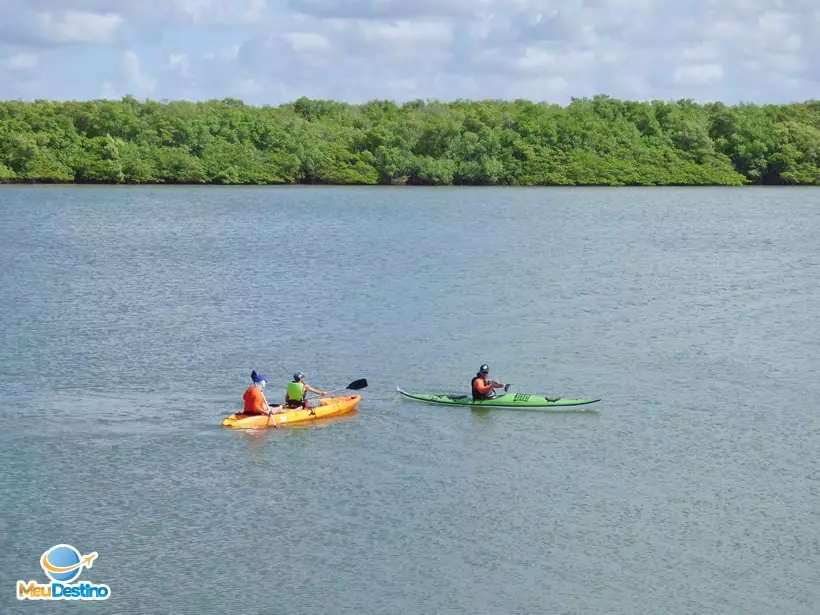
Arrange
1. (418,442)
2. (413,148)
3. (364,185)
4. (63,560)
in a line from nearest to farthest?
(63,560) → (418,442) → (413,148) → (364,185)

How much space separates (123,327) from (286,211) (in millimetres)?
60924

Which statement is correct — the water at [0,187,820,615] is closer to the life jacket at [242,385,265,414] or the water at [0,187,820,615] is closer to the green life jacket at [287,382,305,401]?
the life jacket at [242,385,265,414]

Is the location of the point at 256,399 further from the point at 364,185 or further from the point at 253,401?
the point at 364,185

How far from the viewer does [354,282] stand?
6088 centimetres

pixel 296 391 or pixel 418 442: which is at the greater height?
pixel 296 391

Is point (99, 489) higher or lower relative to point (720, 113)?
lower

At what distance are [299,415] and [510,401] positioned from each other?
19.4 ft

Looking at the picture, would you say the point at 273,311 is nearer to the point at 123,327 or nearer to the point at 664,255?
the point at 123,327

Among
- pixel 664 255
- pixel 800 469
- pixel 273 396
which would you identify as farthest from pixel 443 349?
pixel 664 255

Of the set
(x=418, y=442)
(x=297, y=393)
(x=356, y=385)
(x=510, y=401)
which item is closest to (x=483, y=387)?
(x=510, y=401)

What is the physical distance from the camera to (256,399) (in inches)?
1255

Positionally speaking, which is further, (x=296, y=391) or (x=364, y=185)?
(x=364, y=185)

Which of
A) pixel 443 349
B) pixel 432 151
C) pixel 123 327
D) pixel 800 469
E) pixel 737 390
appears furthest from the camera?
pixel 432 151

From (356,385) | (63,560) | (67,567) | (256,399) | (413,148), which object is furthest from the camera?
(413,148)
